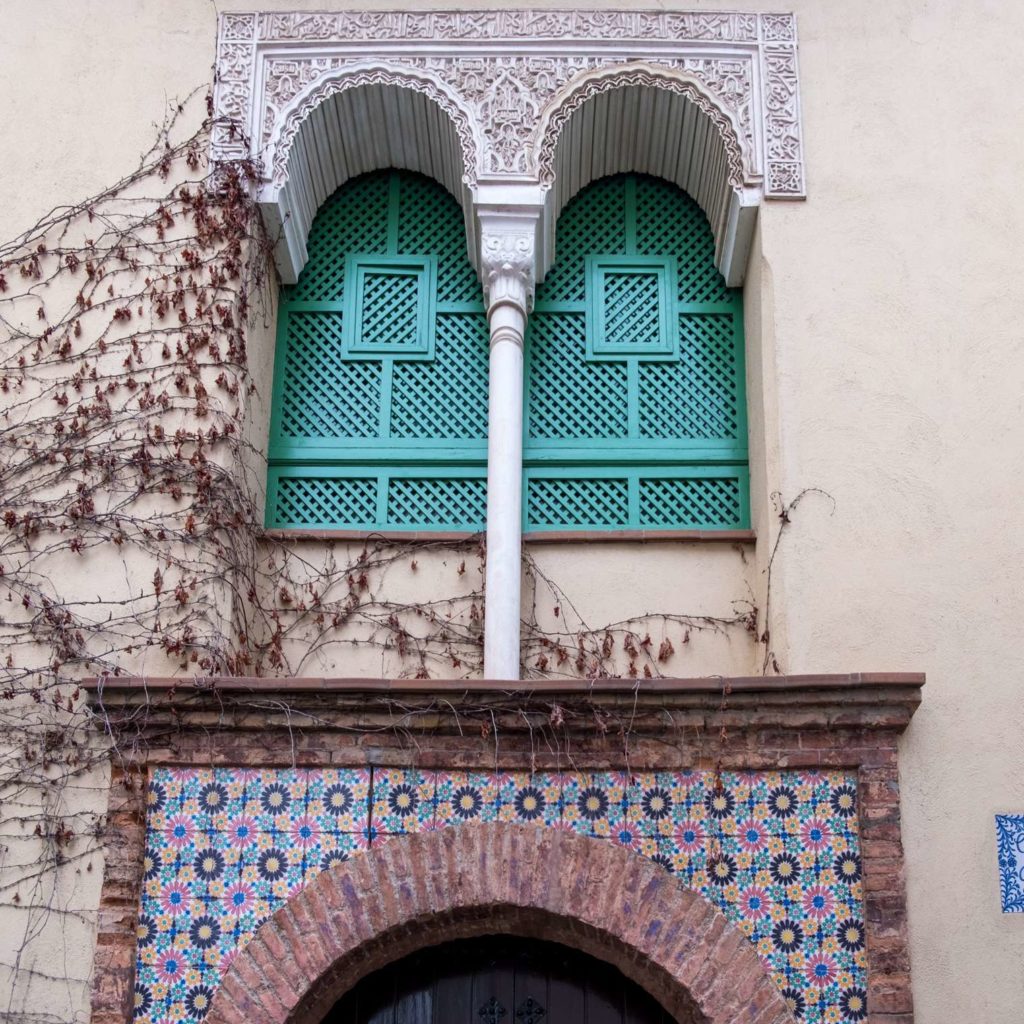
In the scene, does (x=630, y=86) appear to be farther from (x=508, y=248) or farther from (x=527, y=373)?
(x=527, y=373)

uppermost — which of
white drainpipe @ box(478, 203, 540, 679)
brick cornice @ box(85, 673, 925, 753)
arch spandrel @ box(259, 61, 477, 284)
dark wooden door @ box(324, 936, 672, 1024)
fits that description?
arch spandrel @ box(259, 61, 477, 284)

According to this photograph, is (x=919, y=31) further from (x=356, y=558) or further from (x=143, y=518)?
(x=143, y=518)

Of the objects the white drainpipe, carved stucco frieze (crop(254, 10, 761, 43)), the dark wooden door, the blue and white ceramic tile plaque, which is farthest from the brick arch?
carved stucco frieze (crop(254, 10, 761, 43))

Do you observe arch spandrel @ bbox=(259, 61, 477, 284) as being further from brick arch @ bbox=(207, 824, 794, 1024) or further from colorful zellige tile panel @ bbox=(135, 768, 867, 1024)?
brick arch @ bbox=(207, 824, 794, 1024)

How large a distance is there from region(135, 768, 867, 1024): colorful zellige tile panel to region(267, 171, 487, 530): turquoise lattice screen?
134cm

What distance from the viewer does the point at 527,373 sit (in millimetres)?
6906

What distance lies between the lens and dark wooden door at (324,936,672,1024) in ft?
19.1

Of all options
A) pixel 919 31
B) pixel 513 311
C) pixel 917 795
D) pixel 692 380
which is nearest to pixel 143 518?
pixel 513 311

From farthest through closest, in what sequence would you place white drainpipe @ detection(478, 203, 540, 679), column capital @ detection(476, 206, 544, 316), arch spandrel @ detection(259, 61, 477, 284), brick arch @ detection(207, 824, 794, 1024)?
1. arch spandrel @ detection(259, 61, 477, 284)
2. column capital @ detection(476, 206, 544, 316)
3. white drainpipe @ detection(478, 203, 540, 679)
4. brick arch @ detection(207, 824, 794, 1024)

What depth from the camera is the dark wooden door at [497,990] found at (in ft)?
19.1

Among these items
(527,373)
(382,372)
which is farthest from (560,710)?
(382,372)

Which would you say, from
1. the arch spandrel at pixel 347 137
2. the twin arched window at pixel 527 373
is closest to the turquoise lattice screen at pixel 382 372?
the twin arched window at pixel 527 373

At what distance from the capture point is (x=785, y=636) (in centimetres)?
593

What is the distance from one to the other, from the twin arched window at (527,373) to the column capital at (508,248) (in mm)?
321
